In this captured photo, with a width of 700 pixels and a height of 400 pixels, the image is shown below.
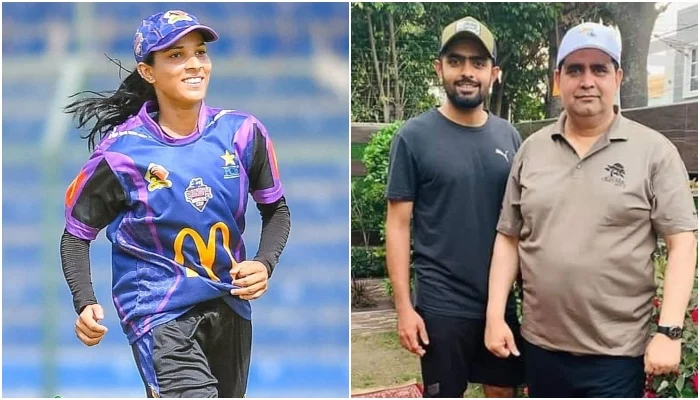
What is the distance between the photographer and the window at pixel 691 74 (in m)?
2.89

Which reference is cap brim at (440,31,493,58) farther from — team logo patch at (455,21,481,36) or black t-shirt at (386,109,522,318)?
black t-shirt at (386,109,522,318)

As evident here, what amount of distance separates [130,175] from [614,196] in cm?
175

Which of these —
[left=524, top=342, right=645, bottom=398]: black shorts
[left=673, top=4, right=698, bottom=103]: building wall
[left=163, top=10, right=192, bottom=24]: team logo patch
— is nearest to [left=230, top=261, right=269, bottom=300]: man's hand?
[left=163, top=10, right=192, bottom=24]: team logo patch

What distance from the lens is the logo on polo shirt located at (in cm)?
254

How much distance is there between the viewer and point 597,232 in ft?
8.41

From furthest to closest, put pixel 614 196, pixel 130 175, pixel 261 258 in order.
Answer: pixel 261 258 < pixel 130 175 < pixel 614 196

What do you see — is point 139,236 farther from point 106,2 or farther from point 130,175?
point 106,2

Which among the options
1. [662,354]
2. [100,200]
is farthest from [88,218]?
[662,354]

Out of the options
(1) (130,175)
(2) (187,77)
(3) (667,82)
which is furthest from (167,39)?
(3) (667,82)

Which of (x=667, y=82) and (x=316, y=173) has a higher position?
(x=667, y=82)

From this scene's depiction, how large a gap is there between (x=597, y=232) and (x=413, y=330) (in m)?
0.79

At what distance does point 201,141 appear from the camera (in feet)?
9.05

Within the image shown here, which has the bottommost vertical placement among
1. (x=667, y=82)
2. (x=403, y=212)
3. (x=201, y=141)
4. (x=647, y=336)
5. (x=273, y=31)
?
(x=647, y=336)

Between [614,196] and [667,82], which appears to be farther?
[667,82]
